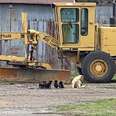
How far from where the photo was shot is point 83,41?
25.5 metres

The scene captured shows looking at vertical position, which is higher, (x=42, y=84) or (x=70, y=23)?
(x=70, y=23)

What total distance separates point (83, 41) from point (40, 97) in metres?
7.03

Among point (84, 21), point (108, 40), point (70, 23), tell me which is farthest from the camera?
point (108, 40)

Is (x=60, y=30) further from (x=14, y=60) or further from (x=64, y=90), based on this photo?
(x=64, y=90)

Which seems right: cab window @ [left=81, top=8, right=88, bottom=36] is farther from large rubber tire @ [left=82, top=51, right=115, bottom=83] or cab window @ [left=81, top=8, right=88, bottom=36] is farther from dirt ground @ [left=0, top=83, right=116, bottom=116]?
dirt ground @ [left=0, top=83, right=116, bottom=116]

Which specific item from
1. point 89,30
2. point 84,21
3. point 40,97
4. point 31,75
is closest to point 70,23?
point 84,21

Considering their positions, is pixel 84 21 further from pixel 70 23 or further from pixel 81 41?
pixel 81 41

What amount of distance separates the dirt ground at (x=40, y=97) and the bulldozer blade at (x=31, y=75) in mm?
301

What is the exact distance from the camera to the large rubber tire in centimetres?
2505

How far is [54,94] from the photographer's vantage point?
19969 millimetres

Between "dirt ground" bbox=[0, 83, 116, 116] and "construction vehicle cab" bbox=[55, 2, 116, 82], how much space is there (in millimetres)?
1066

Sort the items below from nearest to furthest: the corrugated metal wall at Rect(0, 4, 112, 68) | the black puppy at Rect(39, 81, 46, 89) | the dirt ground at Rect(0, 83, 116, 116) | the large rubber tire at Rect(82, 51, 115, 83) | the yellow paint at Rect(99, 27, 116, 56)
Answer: the dirt ground at Rect(0, 83, 116, 116) → the black puppy at Rect(39, 81, 46, 89) → the large rubber tire at Rect(82, 51, 115, 83) → the yellow paint at Rect(99, 27, 116, 56) → the corrugated metal wall at Rect(0, 4, 112, 68)

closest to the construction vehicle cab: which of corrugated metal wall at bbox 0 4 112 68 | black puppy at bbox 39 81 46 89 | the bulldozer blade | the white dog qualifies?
the white dog

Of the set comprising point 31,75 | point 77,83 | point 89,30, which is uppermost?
point 89,30
